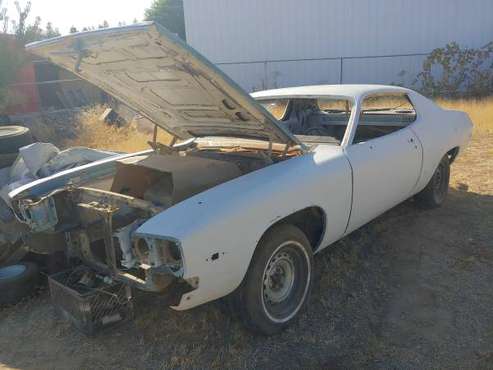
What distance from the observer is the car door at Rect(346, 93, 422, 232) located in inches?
141

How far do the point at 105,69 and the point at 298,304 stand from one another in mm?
2244

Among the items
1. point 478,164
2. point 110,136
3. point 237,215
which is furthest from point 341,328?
point 110,136

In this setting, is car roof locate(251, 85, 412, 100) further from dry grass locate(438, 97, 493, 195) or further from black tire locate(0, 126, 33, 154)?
black tire locate(0, 126, 33, 154)

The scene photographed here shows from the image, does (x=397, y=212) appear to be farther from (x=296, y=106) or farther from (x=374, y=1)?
(x=374, y=1)

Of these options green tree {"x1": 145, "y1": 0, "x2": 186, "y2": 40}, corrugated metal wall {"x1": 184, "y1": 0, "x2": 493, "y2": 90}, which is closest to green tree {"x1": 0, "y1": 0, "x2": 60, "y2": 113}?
corrugated metal wall {"x1": 184, "y1": 0, "x2": 493, "y2": 90}

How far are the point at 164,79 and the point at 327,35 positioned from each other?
53.1ft

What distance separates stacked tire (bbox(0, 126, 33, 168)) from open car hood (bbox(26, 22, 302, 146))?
292 centimetres

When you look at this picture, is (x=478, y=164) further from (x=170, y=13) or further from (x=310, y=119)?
(x=170, y=13)

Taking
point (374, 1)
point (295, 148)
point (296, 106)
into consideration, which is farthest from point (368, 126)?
point (374, 1)

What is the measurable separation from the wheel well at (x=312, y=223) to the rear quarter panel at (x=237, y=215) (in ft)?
0.16

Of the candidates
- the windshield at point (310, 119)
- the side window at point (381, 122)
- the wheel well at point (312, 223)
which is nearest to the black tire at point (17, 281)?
the wheel well at point (312, 223)

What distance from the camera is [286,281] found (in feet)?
10.4

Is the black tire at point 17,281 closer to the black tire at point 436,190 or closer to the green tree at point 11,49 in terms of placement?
the black tire at point 436,190

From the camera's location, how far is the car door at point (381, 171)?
11.8 feet
